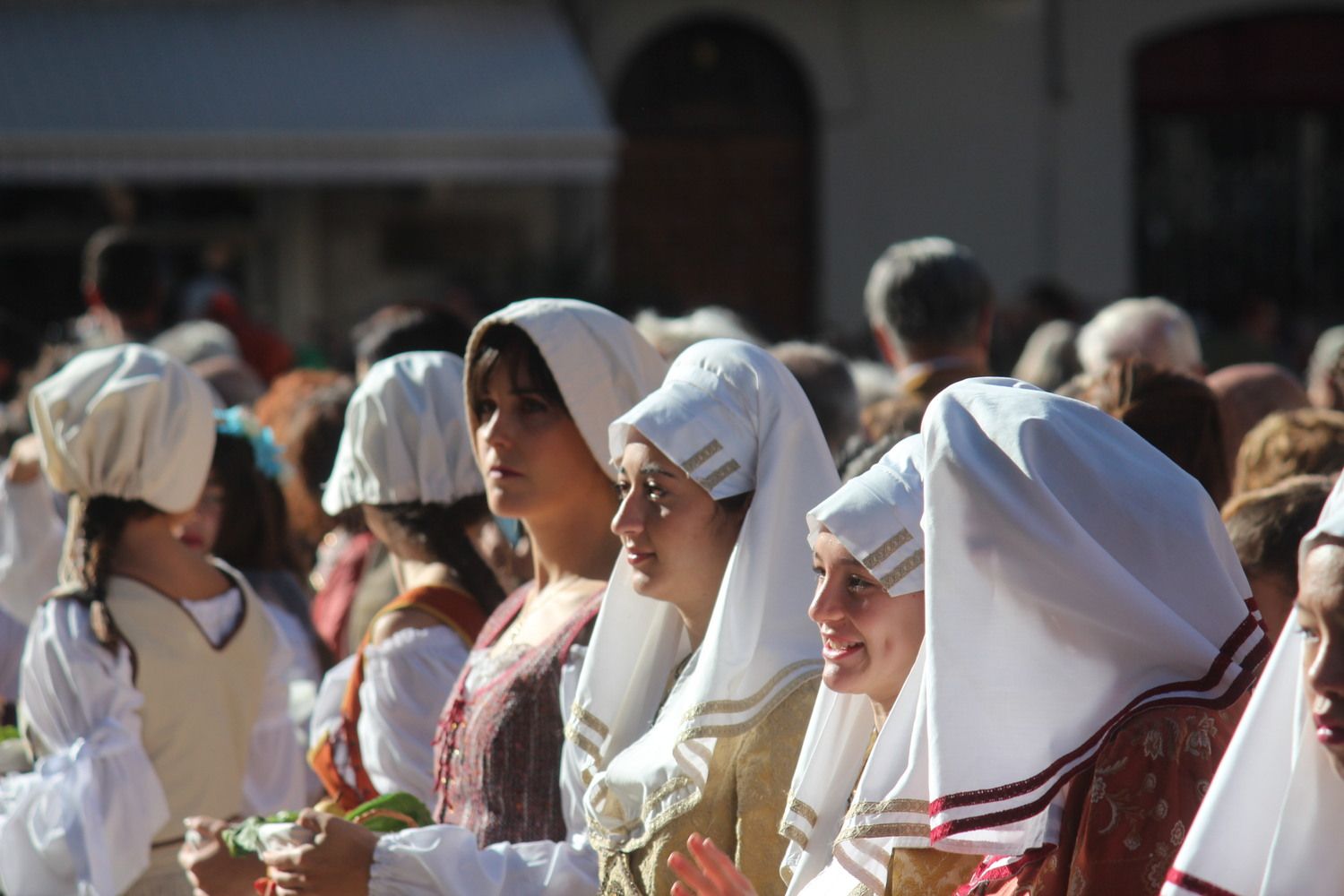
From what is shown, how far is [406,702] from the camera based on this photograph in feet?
11.3

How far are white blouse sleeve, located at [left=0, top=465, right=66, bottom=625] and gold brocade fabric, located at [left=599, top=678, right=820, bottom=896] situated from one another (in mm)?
2857

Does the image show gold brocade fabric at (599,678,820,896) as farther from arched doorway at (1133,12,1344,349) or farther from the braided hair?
arched doorway at (1133,12,1344,349)

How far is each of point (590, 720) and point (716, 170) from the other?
11389mm

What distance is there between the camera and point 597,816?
271cm

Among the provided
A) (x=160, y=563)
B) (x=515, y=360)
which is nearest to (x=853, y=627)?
(x=515, y=360)

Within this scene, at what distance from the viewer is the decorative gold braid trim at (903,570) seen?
232 cm

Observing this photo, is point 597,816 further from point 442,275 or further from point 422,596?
point 442,275

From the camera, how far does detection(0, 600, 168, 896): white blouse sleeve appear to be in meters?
3.46

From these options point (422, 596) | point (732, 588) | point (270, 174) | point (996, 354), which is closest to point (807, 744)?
point (732, 588)

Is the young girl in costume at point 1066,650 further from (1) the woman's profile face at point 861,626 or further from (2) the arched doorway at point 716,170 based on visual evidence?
(2) the arched doorway at point 716,170

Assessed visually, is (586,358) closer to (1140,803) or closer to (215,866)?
(215,866)

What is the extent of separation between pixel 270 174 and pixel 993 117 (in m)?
5.52

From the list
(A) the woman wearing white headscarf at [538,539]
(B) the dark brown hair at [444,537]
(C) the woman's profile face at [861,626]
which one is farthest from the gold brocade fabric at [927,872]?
(B) the dark brown hair at [444,537]

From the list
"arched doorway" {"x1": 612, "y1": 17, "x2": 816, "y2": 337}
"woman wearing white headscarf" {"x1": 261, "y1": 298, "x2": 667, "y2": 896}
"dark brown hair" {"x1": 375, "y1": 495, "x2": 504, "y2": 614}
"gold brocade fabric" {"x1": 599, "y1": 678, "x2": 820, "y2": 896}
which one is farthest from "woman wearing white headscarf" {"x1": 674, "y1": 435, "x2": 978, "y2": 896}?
"arched doorway" {"x1": 612, "y1": 17, "x2": 816, "y2": 337}
